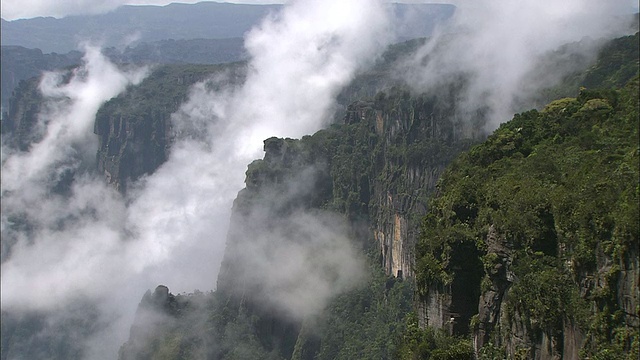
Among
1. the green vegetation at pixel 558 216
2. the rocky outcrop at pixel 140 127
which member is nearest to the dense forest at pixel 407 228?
the green vegetation at pixel 558 216

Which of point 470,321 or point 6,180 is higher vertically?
point 6,180

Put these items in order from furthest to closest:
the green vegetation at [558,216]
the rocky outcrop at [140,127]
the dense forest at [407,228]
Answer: the rocky outcrop at [140,127]
the dense forest at [407,228]
the green vegetation at [558,216]

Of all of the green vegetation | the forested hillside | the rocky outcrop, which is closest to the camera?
the green vegetation

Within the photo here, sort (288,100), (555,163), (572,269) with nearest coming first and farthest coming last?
(572,269), (555,163), (288,100)

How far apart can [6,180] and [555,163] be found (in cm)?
15810

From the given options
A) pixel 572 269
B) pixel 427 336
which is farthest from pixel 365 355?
pixel 572 269

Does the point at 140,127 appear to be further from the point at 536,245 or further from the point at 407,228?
the point at 536,245

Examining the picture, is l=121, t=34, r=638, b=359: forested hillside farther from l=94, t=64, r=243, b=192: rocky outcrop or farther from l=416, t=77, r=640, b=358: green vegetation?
l=94, t=64, r=243, b=192: rocky outcrop

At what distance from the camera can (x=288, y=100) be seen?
161 meters

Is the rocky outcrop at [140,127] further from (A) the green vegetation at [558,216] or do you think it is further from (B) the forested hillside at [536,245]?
(A) the green vegetation at [558,216]

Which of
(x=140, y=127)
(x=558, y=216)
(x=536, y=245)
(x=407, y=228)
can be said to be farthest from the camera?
(x=140, y=127)

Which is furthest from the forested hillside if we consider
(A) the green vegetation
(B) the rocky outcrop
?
(B) the rocky outcrop

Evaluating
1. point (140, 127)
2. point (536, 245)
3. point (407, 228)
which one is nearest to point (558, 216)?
point (536, 245)

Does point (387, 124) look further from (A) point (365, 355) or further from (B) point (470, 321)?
(B) point (470, 321)
